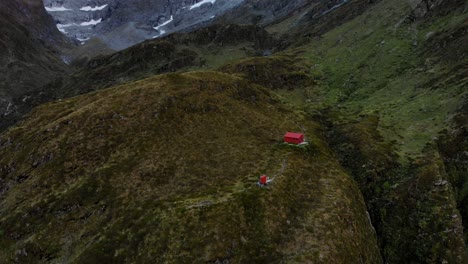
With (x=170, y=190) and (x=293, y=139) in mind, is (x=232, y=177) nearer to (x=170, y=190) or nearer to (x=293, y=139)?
(x=170, y=190)

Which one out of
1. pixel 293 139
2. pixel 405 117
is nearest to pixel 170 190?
pixel 293 139

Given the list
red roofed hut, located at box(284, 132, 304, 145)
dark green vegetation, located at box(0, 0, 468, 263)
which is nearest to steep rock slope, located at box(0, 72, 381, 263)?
dark green vegetation, located at box(0, 0, 468, 263)

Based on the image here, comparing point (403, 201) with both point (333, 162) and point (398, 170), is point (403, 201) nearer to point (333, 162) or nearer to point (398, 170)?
point (398, 170)

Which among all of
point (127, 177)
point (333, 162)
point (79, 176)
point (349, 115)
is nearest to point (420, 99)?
point (349, 115)

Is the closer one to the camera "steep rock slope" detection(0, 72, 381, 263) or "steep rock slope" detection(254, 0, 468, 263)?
"steep rock slope" detection(0, 72, 381, 263)

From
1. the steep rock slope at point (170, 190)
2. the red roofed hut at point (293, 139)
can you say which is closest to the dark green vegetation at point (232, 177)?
the steep rock slope at point (170, 190)

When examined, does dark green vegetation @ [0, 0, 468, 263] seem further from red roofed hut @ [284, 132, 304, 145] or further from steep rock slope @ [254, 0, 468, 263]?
red roofed hut @ [284, 132, 304, 145]

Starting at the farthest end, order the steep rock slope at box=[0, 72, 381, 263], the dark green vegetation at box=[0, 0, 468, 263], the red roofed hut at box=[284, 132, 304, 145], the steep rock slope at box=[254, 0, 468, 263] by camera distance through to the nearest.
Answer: the red roofed hut at box=[284, 132, 304, 145]
the steep rock slope at box=[254, 0, 468, 263]
the dark green vegetation at box=[0, 0, 468, 263]
the steep rock slope at box=[0, 72, 381, 263]
